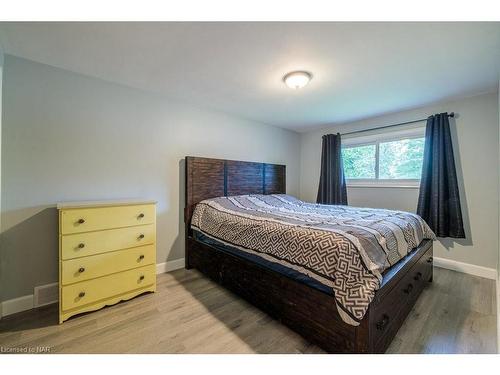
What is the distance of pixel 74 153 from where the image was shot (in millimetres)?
1976

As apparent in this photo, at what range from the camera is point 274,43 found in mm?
1535

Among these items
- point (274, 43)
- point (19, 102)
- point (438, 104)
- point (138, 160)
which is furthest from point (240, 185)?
point (438, 104)

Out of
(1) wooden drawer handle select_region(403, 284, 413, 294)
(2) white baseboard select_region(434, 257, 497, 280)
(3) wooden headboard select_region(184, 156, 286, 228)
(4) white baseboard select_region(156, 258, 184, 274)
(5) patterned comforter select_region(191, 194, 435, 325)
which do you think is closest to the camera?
(5) patterned comforter select_region(191, 194, 435, 325)

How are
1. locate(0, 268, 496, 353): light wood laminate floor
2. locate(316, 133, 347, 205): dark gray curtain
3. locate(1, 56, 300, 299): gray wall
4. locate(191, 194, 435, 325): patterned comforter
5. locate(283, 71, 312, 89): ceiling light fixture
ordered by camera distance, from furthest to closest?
1. locate(316, 133, 347, 205): dark gray curtain
2. locate(283, 71, 312, 89): ceiling light fixture
3. locate(1, 56, 300, 299): gray wall
4. locate(0, 268, 496, 353): light wood laminate floor
5. locate(191, 194, 435, 325): patterned comforter

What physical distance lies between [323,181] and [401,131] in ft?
4.41

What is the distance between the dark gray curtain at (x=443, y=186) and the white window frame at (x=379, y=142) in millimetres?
252

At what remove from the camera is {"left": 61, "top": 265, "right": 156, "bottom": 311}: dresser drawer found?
1.63m

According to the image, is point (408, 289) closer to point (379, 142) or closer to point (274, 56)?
point (274, 56)

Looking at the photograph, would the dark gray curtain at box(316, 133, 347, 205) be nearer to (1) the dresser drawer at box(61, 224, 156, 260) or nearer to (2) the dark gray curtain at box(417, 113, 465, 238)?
(2) the dark gray curtain at box(417, 113, 465, 238)

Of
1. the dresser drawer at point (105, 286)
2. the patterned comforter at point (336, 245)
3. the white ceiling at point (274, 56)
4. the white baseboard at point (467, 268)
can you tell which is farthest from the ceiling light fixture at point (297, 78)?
the white baseboard at point (467, 268)

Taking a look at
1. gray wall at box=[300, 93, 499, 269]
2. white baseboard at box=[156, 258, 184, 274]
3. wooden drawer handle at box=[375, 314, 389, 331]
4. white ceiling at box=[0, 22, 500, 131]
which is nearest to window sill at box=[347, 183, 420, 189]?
gray wall at box=[300, 93, 499, 269]

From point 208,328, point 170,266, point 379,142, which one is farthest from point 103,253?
point 379,142

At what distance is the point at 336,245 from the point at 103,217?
1.83m

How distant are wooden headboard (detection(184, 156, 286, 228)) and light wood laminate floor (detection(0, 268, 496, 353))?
1.12 meters
